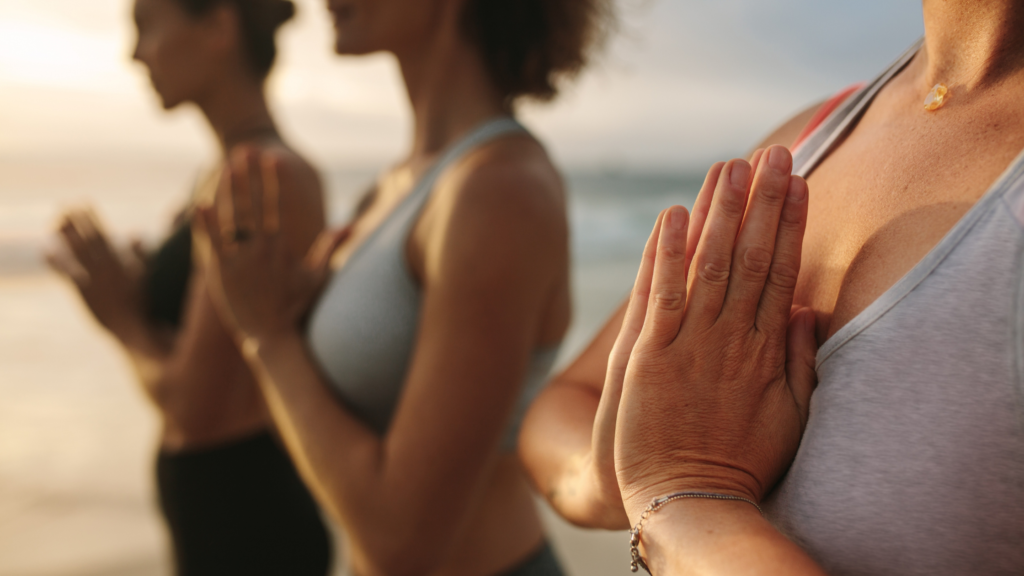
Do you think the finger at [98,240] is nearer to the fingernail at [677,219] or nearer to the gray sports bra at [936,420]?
the fingernail at [677,219]

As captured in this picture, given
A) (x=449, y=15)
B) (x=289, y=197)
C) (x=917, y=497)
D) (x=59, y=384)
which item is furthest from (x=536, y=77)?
(x=59, y=384)

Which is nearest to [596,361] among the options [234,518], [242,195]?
[242,195]

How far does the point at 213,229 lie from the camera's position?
1675 mm

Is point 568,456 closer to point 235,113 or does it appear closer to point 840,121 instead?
point 840,121

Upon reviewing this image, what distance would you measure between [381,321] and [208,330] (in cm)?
82

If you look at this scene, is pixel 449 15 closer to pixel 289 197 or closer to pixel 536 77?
pixel 536 77

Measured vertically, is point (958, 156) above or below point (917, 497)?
above

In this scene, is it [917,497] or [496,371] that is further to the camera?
[496,371]

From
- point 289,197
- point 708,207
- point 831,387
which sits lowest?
point 289,197

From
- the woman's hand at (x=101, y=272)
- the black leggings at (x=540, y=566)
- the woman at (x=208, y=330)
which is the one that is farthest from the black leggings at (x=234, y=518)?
the black leggings at (x=540, y=566)

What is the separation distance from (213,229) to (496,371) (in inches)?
33.2

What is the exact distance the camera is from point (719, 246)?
2.18 feet

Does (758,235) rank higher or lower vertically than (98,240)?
higher

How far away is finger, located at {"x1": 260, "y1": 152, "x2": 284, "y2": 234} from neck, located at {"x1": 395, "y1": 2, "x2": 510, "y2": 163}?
1.26 feet
